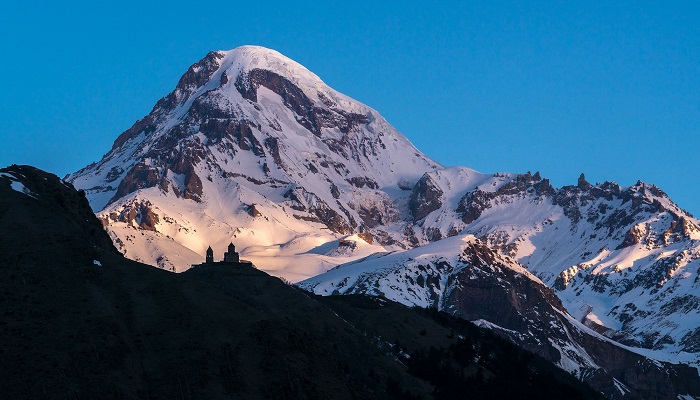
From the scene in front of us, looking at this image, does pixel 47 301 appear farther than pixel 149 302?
No

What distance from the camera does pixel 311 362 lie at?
178875mm

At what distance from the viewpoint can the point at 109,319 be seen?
166500 mm

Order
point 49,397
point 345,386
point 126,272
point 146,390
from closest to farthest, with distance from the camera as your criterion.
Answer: point 49,397, point 146,390, point 345,386, point 126,272

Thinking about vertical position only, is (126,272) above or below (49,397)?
above

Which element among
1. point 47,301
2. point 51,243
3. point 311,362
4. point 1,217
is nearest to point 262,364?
point 311,362

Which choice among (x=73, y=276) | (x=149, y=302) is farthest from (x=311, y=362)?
(x=73, y=276)

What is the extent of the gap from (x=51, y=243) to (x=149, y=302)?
19.3m

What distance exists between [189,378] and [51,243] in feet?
145

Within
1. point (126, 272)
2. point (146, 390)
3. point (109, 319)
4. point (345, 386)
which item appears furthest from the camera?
point (126, 272)

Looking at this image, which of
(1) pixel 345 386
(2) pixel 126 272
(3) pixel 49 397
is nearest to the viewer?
(3) pixel 49 397

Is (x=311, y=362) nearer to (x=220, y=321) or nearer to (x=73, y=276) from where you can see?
(x=220, y=321)

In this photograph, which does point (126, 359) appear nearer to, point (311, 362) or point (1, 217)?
point (311, 362)

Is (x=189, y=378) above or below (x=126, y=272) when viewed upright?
below

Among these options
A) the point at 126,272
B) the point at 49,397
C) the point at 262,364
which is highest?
the point at 126,272
